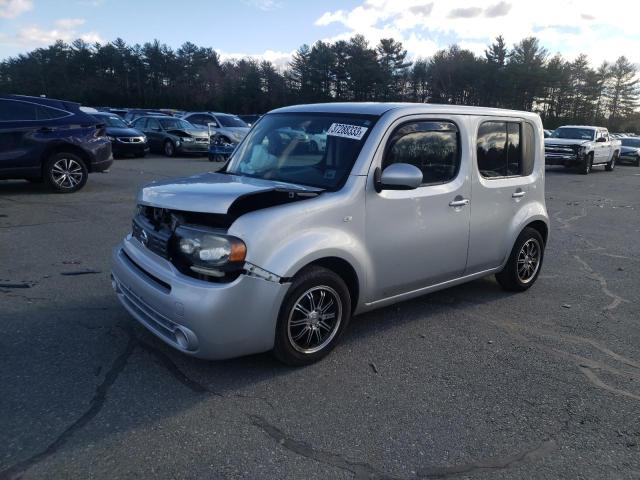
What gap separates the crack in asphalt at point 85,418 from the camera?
2.56 m

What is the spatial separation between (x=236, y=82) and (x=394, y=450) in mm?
81496

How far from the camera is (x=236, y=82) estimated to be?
79312 mm

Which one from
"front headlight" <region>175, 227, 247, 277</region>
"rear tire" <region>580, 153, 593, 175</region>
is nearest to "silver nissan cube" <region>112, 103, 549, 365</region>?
"front headlight" <region>175, 227, 247, 277</region>

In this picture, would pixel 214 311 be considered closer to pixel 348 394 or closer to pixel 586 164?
pixel 348 394

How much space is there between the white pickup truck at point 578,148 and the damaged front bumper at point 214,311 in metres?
20.3

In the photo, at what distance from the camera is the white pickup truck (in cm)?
2167

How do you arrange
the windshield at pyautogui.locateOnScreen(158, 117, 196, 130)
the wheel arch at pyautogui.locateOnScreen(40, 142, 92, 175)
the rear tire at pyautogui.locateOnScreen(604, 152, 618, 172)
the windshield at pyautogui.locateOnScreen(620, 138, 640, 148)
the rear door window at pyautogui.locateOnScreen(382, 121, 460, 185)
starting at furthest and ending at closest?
1. the windshield at pyautogui.locateOnScreen(620, 138, 640, 148)
2. the rear tire at pyautogui.locateOnScreen(604, 152, 618, 172)
3. the windshield at pyautogui.locateOnScreen(158, 117, 196, 130)
4. the wheel arch at pyautogui.locateOnScreen(40, 142, 92, 175)
5. the rear door window at pyautogui.locateOnScreen(382, 121, 460, 185)

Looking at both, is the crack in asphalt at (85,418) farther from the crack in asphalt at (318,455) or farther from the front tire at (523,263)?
the front tire at (523,263)

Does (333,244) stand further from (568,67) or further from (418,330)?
(568,67)

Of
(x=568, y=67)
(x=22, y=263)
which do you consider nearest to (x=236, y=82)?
(x=568, y=67)

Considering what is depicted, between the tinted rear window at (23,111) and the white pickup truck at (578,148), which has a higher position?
the tinted rear window at (23,111)

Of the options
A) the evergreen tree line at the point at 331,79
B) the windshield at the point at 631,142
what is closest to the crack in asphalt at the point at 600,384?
the windshield at the point at 631,142

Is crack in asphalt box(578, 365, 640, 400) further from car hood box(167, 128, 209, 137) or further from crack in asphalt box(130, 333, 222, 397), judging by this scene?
car hood box(167, 128, 209, 137)

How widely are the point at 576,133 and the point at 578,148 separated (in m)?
1.66
